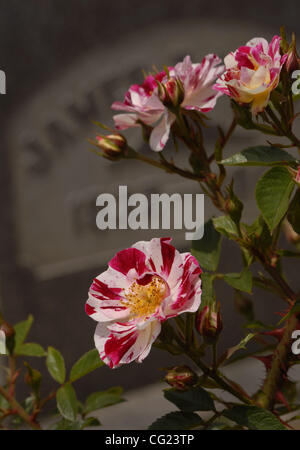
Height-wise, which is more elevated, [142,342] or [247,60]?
[247,60]

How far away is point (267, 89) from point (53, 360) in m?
0.24

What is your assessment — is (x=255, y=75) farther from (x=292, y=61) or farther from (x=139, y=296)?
(x=139, y=296)

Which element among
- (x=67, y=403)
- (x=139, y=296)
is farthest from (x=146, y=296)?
(x=67, y=403)

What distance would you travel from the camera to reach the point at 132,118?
1.01 feet

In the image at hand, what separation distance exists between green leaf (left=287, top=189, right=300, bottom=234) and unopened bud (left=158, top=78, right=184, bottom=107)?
0.28 feet

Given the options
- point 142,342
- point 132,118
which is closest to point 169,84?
point 132,118

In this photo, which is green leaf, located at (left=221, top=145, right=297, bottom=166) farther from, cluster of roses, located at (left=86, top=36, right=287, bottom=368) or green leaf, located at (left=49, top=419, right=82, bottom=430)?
green leaf, located at (left=49, top=419, right=82, bottom=430)

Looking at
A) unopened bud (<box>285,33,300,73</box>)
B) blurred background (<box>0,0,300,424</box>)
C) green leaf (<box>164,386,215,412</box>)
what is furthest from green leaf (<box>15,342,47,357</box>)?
blurred background (<box>0,0,300,424</box>)

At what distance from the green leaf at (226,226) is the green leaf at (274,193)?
0.04m

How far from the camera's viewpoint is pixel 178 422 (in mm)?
255

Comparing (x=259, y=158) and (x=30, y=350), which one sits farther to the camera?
(x=30, y=350)

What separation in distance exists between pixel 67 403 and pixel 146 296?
0.11m

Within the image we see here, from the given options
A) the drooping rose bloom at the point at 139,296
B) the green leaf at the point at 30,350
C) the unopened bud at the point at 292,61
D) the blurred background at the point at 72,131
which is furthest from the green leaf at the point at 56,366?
the blurred background at the point at 72,131
